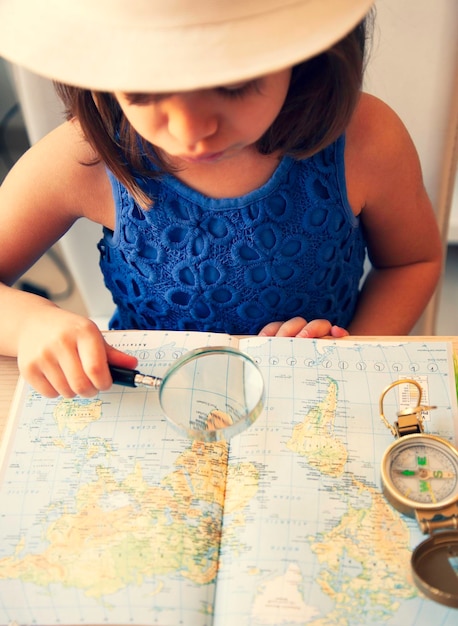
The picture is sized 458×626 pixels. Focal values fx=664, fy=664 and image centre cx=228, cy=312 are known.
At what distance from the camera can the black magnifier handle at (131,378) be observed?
64 cm

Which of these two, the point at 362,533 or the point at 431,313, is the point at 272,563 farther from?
the point at 431,313

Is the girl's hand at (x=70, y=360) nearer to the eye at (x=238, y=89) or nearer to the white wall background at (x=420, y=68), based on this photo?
the eye at (x=238, y=89)

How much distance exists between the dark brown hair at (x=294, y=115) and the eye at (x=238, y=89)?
124mm

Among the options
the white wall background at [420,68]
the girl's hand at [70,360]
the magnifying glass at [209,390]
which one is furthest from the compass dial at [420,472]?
the white wall background at [420,68]

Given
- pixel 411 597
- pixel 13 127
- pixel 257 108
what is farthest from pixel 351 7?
pixel 13 127

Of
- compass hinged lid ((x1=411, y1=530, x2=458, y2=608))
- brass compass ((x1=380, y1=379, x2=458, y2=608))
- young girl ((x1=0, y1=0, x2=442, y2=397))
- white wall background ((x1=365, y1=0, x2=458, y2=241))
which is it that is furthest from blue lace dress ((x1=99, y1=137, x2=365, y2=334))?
compass hinged lid ((x1=411, y1=530, x2=458, y2=608))

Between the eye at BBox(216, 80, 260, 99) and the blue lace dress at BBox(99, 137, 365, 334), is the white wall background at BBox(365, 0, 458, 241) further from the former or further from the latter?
the eye at BBox(216, 80, 260, 99)

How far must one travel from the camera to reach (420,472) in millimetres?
593

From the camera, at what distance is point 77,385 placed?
2.16 ft

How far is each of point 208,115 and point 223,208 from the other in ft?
0.77

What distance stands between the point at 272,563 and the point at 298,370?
20 cm

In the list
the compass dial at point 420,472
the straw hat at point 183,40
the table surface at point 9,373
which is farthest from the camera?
the table surface at point 9,373

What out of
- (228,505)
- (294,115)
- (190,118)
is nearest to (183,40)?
(190,118)

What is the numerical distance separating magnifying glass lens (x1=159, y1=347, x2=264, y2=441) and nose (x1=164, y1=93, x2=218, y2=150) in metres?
0.22
